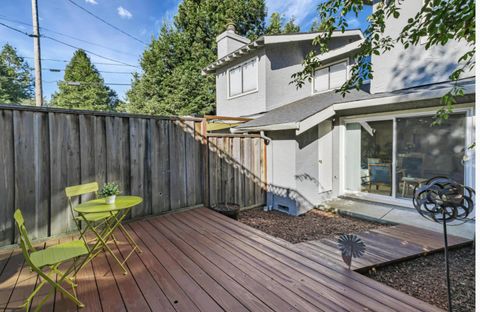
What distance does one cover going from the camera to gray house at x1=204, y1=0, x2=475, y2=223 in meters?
5.16

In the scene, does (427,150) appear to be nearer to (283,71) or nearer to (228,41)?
(283,71)

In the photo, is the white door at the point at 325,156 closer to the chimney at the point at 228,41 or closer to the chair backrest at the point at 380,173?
the chair backrest at the point at 380,173

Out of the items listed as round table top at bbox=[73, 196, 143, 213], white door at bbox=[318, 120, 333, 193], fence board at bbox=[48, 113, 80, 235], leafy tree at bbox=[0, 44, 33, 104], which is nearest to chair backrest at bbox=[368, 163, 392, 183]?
white door at bbox=[318, 120, 333, 193]

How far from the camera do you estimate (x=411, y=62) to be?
570cm

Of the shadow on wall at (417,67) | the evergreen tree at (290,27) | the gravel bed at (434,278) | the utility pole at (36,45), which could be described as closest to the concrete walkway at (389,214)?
the gravel bed at (434,278)

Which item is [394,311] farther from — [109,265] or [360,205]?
[360,205]

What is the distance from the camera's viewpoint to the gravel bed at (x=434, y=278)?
9.00ft

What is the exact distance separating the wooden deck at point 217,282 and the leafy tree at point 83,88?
77.6 ft

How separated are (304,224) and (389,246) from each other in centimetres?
217

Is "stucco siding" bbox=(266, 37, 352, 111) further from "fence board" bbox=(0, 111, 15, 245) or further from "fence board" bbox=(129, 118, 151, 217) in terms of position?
"fence board" bbox=(0, 111, 15, 245)

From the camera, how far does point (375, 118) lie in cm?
636

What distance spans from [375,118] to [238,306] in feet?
19.9

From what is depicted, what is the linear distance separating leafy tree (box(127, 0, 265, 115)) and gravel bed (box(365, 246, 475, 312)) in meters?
14.8

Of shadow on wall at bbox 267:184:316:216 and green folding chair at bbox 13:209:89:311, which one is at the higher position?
green folding chair at bbox 13:209:89:311
